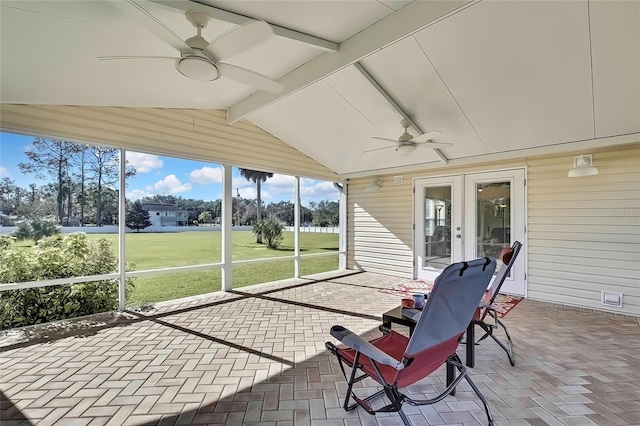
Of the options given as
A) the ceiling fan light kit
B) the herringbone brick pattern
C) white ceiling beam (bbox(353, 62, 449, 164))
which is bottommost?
the herringbone brick pattern

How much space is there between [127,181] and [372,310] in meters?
4.19

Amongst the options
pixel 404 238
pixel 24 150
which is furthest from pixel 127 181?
pixel 404 238

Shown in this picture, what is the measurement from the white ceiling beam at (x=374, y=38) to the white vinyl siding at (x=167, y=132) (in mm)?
1347

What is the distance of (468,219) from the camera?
596 centimetres

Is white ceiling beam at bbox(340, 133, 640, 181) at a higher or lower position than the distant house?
higher

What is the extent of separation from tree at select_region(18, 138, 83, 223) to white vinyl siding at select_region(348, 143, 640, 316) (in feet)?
21.7

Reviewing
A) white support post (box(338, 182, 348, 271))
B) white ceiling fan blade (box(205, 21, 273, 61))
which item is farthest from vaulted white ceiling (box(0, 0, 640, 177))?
white support post (box(338, 182, 348, 271))

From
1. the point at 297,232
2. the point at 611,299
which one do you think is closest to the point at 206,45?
the point at 297,232

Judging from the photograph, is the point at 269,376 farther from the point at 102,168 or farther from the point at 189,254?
the point at 189,254

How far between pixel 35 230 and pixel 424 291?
240 inches

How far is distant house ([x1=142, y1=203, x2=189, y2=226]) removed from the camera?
5.42 meters

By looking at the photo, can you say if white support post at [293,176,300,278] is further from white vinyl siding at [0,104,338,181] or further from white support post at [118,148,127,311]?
white support post at [118,148,127,311]

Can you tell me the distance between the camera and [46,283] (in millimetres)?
3811

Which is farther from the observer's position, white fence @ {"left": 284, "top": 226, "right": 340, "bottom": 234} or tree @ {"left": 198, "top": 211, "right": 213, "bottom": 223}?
white fence @ {"left": 284, "top": 226, "right": 340, "bottom": 234}
